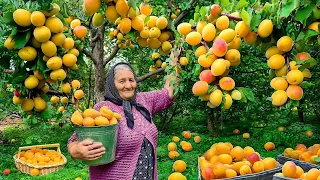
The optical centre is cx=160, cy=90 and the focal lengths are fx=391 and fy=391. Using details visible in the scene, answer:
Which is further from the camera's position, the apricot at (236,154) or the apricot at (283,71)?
the apricot at (236,154)

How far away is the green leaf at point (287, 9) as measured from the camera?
1.43 m

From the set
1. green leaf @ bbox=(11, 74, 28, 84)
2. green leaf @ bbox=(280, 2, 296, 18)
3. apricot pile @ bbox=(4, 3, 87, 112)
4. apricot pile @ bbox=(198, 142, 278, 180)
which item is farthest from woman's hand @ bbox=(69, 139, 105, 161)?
green leaf @ bbox=(280, 2, 296, 18)

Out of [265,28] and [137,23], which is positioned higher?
[137,23]

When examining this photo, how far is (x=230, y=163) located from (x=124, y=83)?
2.94 feet

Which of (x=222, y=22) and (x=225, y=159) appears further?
(x=225, y=159)

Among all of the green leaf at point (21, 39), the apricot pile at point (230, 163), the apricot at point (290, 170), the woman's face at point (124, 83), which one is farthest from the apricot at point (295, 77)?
the woman's face at point (124, 83)

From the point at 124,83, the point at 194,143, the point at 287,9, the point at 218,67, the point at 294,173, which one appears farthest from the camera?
the point at 194,143

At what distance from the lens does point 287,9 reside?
1.45 m

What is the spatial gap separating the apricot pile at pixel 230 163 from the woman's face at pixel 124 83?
0.67 metres

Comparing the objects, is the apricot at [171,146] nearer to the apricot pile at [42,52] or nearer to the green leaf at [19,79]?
the apricot pile at [42,52]

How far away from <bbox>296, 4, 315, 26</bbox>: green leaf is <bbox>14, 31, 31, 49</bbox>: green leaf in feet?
3.73

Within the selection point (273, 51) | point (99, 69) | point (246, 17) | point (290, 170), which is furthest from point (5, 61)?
point (99, 69)

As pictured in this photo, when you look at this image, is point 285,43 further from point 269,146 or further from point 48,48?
point 269,146

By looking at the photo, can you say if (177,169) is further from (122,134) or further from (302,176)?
(302,176)
